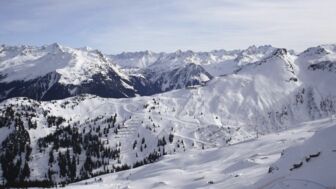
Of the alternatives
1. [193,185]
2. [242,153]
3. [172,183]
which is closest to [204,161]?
[242,153]

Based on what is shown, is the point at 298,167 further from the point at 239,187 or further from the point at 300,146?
the point at 239,187

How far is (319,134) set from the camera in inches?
2849

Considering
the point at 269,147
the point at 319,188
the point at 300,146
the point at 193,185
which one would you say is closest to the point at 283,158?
the point at 300,146

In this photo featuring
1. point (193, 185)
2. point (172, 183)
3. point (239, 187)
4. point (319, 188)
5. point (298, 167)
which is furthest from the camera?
point (172, 183)

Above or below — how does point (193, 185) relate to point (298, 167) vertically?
below

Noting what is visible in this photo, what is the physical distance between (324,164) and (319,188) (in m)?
5.27

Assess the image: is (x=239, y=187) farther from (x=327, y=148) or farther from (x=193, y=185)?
(x=193, y=185)

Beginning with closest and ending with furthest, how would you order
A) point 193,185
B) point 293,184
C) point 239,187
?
1. point 293,184
2. point 239,187
3. point 193,185

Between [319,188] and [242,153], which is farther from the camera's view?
[242,153]

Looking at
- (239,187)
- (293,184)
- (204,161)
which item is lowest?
(204,161)

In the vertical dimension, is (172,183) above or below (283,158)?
below

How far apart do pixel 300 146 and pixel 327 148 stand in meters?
8.41

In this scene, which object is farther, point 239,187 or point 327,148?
point 239,187

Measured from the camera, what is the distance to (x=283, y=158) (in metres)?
76.4
